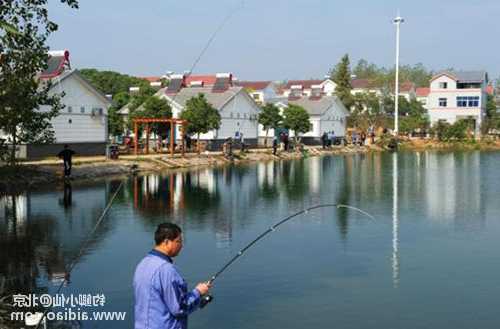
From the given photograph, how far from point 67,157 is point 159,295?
25.9m

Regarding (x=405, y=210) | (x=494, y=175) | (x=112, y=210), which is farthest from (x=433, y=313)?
(x=494, y=175)

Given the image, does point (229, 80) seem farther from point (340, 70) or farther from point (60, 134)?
point (340, 70)

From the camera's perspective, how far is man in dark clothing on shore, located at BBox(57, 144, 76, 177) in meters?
29.9

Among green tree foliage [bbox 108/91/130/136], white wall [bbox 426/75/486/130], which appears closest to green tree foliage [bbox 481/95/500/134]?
white wall [bbox 426/75/486/130]

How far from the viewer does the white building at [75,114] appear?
4009cm

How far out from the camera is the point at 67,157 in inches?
1186

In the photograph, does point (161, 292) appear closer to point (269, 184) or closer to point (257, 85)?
point (269, 184)

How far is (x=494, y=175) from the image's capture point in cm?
3753

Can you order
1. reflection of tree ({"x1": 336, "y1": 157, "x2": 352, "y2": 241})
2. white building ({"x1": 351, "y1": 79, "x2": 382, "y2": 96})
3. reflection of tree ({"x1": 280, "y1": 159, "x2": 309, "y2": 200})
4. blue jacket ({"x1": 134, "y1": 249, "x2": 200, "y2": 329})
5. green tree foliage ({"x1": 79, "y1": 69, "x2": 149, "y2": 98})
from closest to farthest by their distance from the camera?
blue jacket ({"x1": 134, "y1": 249, "x2": 200, "y2": 329}) < reflection of tree ({"x1": 336, "y1": 157, "x2": 352, "y2": 241}) < reflection of tree ({"x1": 280, "y1": 159, "x2": 309, "y2": 200}) < green tree foliage ({"x1": 79, "y1": 69, "x2": 149, "y2": 98}) < white building ({"x1": 351, "y1": 79, "x2": 382, "y2": 96})

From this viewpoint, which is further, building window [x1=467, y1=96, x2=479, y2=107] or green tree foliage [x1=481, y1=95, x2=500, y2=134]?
building window [x1=467, y1=96, x2=479, y2=107]

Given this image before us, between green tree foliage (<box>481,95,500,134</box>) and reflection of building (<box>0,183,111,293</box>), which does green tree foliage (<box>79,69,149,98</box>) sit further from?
reflection of building (<box>0,183,111,293</box>)

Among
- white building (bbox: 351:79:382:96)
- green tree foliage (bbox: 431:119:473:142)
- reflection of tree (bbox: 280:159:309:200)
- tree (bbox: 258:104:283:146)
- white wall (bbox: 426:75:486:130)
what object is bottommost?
reflection of tree (bbox: 280:159:309:200)

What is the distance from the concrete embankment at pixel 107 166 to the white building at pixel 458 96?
139 feet

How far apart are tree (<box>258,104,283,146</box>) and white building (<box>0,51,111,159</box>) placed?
19853mm
